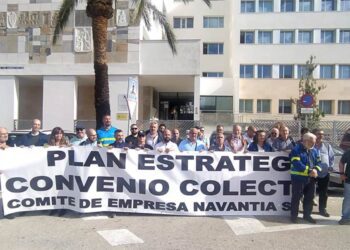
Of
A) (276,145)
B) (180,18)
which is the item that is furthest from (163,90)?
(276,145)

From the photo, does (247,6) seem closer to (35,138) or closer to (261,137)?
(261,137)

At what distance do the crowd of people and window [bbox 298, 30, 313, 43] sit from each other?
109 ft

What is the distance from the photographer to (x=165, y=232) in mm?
6500

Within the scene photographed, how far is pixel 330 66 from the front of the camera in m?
40.0

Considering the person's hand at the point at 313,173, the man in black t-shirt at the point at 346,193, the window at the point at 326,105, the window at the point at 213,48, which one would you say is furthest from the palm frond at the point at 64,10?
the window at the point at 326,105

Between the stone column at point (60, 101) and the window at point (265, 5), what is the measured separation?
958 inches

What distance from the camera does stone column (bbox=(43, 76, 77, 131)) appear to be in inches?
924

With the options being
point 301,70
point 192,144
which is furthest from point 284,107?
point 192,144

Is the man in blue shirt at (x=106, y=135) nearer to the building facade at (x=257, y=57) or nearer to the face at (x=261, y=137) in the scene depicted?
the face at (x=261, y=137)

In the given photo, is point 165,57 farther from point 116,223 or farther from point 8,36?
point 116,223

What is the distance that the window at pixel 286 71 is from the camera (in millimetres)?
40094

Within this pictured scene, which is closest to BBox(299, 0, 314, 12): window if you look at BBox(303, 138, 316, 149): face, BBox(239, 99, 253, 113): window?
BBox(239, 99, 253, 113): window

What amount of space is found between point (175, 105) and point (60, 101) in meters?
15.7

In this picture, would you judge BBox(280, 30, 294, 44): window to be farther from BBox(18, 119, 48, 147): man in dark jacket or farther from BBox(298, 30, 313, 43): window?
BBox(18, 119, 48, 147): man in dark jacket
